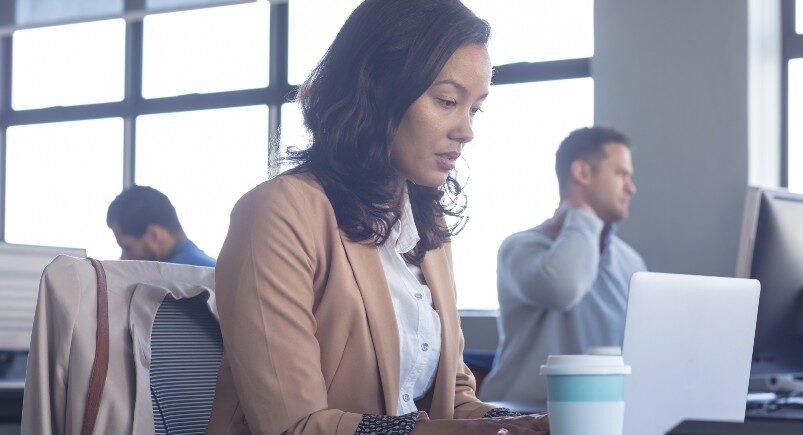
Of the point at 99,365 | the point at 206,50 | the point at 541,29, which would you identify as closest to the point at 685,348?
the point at 99,365

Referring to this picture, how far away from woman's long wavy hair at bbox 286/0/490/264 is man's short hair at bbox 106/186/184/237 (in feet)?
9.32

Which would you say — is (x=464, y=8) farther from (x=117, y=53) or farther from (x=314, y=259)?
(x=117, y=53)

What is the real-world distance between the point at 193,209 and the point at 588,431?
5298mm

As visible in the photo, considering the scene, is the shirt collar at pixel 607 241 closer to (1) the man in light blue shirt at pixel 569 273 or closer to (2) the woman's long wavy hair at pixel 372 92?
(1) the man in light blue shirt at pixel 569 273

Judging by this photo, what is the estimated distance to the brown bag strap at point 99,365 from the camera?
129cm

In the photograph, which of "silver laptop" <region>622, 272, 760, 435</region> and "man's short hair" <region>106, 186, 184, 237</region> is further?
"man's short hair" <region>106, 186, 184, 237</region>

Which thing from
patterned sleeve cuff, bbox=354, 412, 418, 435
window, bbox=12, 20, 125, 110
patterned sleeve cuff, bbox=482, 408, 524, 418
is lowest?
patterned sleeve cuff, bbox=482, 408, 524, 418

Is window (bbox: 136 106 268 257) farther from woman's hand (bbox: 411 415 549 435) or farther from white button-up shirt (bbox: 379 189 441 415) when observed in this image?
woman's hand (bbox: 411 415 549 435)

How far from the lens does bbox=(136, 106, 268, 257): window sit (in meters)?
5.96

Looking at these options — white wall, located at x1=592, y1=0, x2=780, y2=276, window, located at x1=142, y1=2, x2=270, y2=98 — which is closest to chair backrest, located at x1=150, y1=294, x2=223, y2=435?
white wall, located at x1=592, y1=0, x2=780, y2=276

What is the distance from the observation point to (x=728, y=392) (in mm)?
1405

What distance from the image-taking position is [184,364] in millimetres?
1402

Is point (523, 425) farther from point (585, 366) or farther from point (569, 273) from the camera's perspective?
point (569, 273)

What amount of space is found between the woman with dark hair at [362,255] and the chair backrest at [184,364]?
2.0 inches
